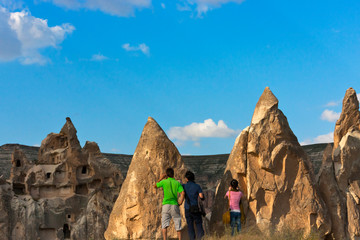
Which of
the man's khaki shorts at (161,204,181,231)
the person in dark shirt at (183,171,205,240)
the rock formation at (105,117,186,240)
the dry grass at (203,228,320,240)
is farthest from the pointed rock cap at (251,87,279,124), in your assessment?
the man's khaki shorts at (161,204,181,231)

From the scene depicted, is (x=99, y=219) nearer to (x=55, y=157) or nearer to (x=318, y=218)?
(x=55, y=157)

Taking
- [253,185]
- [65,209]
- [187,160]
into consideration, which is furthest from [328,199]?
[187,160]

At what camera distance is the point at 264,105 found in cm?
1199

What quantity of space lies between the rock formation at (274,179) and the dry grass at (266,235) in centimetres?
53

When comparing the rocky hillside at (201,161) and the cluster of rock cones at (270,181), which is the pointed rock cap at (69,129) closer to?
the rocky hillside at (201,161)

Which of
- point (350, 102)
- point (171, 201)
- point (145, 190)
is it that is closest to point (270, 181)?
point (145, 190)

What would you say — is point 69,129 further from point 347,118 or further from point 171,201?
point 171,201

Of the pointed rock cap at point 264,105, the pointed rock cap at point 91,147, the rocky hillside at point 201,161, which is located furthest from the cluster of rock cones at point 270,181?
the rocky hillside at point 201,161

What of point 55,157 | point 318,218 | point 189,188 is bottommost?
point 318,218

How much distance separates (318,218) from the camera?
11.6m

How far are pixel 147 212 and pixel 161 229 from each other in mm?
449

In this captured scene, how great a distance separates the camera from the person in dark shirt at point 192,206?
31.2ft

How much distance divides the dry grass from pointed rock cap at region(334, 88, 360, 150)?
174 inches

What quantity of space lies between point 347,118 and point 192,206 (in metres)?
7.16
